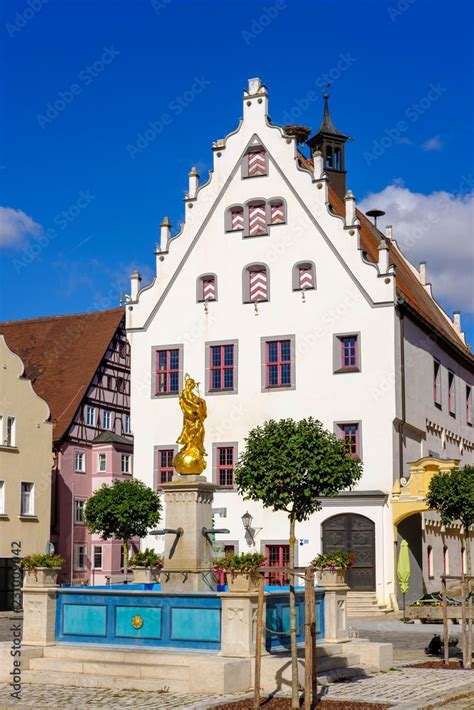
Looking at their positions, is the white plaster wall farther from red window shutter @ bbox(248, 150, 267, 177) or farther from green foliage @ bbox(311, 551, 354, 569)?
green foliage @ bbox(311, 551, 354, 569)

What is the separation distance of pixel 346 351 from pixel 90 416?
1877 centimetres

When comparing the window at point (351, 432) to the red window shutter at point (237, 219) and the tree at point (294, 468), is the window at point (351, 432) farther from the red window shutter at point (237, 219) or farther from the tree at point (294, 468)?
the tree at point (294, 468)

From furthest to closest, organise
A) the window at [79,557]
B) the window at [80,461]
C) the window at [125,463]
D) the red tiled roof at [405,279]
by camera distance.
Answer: the window at [125,463] < the window at [80,461] < the window at [79,557] < the red tiled roof at [405,279]

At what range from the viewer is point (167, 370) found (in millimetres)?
41031

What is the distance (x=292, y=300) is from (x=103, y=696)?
2474 cm

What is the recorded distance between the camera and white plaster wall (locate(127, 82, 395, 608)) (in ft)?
123

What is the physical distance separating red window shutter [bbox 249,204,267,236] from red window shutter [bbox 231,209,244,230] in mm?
396

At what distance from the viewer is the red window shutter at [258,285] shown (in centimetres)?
3972

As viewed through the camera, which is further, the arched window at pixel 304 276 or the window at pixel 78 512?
the window at pixel 78 512

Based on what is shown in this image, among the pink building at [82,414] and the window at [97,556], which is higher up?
the pink building at [82,414]

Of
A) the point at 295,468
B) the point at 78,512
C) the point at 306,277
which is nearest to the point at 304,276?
the point at 306,277

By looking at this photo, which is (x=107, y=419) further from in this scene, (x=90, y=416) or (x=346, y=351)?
(x=346, y=351)

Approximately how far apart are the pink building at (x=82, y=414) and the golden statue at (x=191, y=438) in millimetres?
29065

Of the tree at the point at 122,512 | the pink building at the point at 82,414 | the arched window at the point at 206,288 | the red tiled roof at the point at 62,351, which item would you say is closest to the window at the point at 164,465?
the tree at the point at 122,512
